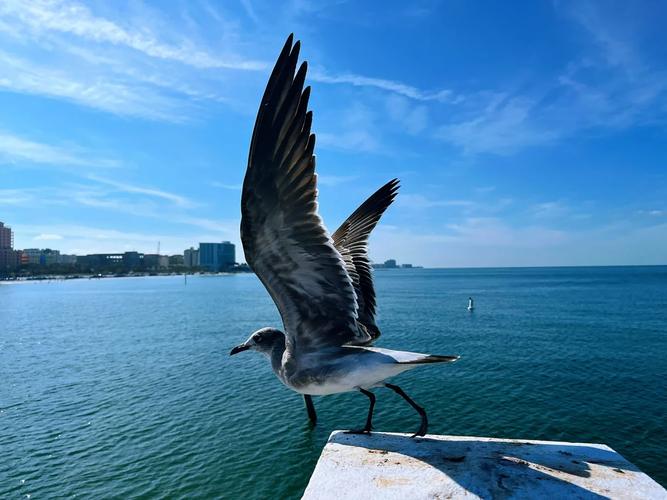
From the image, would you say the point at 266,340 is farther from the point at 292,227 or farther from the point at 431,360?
the point at 431,360

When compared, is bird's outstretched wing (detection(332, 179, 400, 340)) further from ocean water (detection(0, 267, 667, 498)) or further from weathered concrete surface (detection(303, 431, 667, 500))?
ocean water (detection(0, 267, 667, 498))

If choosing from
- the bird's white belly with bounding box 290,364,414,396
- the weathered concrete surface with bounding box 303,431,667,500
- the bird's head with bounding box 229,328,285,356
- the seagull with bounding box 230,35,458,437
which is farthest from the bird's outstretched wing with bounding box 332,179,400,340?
the weathered concrete surface with bounding box 303,431,667,500

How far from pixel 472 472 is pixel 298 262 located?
310 centimetres

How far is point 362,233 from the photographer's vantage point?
758 cm

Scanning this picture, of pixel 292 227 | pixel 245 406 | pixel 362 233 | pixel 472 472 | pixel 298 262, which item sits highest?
pixel 362 233

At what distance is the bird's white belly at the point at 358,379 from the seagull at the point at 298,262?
0.01 metres

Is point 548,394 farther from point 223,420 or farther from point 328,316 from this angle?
point 328,316

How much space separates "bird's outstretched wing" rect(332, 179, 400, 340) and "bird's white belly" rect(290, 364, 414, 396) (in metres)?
1.86

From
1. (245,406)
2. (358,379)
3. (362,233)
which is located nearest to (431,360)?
(358,379)

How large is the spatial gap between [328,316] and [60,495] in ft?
49.1

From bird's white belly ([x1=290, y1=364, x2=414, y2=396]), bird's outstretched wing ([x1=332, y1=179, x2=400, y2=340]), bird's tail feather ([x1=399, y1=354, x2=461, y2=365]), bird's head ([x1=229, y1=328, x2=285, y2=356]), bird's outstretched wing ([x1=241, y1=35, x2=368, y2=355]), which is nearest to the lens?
bird's outstretched wing ([x1=241, y1=35, x2=368, y2=355])

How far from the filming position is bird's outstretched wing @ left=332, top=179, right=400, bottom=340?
22.8ft

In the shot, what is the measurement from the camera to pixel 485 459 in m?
4.97

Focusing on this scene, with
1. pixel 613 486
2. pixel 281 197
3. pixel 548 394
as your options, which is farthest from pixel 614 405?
pixel 281 197
